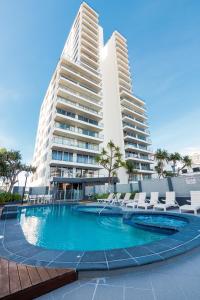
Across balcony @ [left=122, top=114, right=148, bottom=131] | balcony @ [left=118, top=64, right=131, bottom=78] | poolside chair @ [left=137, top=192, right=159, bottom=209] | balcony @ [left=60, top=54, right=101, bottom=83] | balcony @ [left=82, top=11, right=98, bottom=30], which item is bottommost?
poolside chair @ [left=137, top=192, right=159, bottom=209]

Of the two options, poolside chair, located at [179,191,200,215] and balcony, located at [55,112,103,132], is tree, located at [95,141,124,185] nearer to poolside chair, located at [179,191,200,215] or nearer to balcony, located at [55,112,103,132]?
balcony, located at [55,112,103,132]

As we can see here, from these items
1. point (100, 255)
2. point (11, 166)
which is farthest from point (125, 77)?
point (100, 255)

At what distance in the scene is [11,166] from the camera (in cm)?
2302

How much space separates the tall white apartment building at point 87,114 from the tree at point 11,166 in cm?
403

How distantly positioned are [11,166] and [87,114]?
56.2ft

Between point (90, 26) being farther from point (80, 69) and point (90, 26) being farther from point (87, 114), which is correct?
point (87, 114)

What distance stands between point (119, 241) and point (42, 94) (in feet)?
141

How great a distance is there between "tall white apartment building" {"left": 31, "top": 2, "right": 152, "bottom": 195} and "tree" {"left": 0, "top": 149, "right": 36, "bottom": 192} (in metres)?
4.03

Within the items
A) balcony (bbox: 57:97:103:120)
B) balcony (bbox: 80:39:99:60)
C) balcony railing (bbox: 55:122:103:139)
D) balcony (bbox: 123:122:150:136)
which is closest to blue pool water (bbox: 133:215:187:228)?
balcony railing (bbox: 55:122:103:139)

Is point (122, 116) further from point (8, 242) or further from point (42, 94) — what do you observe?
point (8, 242)

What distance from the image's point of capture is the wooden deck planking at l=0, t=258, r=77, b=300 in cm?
200

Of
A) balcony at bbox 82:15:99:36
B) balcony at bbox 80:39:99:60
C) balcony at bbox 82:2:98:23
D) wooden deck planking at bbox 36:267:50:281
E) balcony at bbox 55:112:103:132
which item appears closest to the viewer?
wooden deck planking at bbox 36:267:50:281

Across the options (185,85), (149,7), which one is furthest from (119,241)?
(149,7)

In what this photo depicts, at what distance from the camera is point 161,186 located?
490 inches
